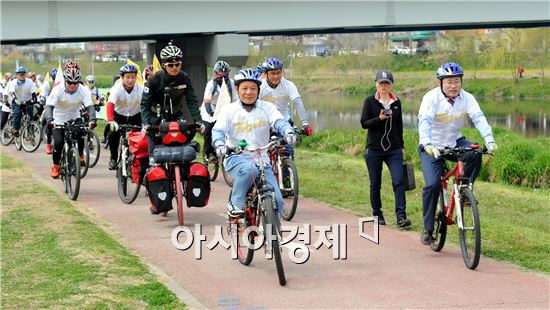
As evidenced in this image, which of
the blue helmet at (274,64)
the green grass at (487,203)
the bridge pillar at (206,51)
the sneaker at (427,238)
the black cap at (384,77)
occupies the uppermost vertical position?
the bridge pillar at (206,51)

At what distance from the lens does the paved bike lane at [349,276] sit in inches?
307

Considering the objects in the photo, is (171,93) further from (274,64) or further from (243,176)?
(243,176)

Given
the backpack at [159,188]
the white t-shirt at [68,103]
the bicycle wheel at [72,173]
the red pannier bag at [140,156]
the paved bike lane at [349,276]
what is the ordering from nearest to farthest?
1. the paved bike lane at [349,276]
2. the backpack at [159,188]
3. the red pannier bag at [140,156]
4. the bicycle wheel at [72,173]
5. the white t-shirt at [68,103]

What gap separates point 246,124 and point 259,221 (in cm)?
101

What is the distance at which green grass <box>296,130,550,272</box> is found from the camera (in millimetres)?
10039

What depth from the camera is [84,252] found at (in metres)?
9.51

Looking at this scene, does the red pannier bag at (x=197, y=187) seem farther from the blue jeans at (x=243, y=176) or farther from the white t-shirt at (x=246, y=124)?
the blue jeans at (x=243, y=176)

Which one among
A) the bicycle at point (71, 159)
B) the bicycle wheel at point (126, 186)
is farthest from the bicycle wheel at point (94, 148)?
the bicycle wheel at point (126, 186)

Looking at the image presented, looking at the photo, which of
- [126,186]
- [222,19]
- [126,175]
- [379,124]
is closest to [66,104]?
[126,186]

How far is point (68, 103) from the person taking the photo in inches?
590

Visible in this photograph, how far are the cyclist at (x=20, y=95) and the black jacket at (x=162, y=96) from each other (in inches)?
499

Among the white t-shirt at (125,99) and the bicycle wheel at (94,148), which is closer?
the white t-shirt at (125,99)

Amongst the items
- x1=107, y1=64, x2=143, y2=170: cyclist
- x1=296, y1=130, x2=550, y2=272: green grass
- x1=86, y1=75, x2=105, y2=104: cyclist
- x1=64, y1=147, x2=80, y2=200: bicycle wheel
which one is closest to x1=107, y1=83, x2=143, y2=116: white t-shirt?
x1=107, y1=64, x2=143, y2=170: cyclist

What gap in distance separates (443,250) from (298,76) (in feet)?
228
